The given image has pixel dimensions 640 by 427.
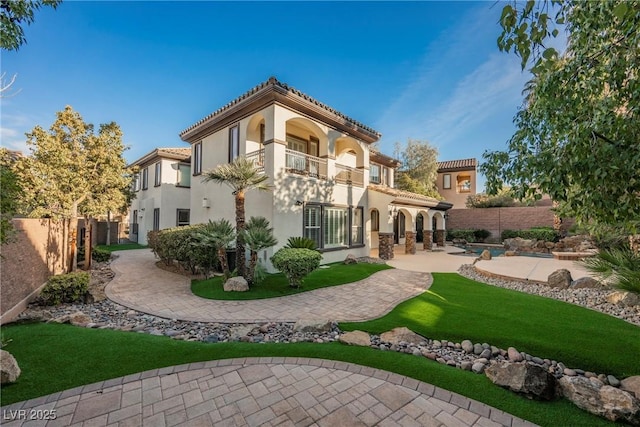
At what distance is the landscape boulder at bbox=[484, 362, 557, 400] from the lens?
3498 mm

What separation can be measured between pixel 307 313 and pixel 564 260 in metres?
16.9

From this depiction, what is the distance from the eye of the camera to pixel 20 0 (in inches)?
148

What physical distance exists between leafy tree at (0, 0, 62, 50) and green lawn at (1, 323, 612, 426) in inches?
191

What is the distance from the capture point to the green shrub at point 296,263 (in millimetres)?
8781

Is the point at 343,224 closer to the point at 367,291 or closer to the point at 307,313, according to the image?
the point at 367,291

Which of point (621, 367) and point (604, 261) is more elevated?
point (604, 261)

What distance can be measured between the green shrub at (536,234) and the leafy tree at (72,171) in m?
28.7

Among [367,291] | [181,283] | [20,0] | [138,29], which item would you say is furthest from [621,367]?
[138,29]

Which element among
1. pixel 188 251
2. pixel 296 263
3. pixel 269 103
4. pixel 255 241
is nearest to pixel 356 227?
pixel 296 263

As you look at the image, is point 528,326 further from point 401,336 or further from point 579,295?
point 579,295

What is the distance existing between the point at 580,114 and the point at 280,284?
873 cm

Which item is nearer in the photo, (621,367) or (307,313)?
(621,367)

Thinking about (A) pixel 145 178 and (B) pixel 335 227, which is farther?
(A) pixel 145 178

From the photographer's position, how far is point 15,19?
381cm
